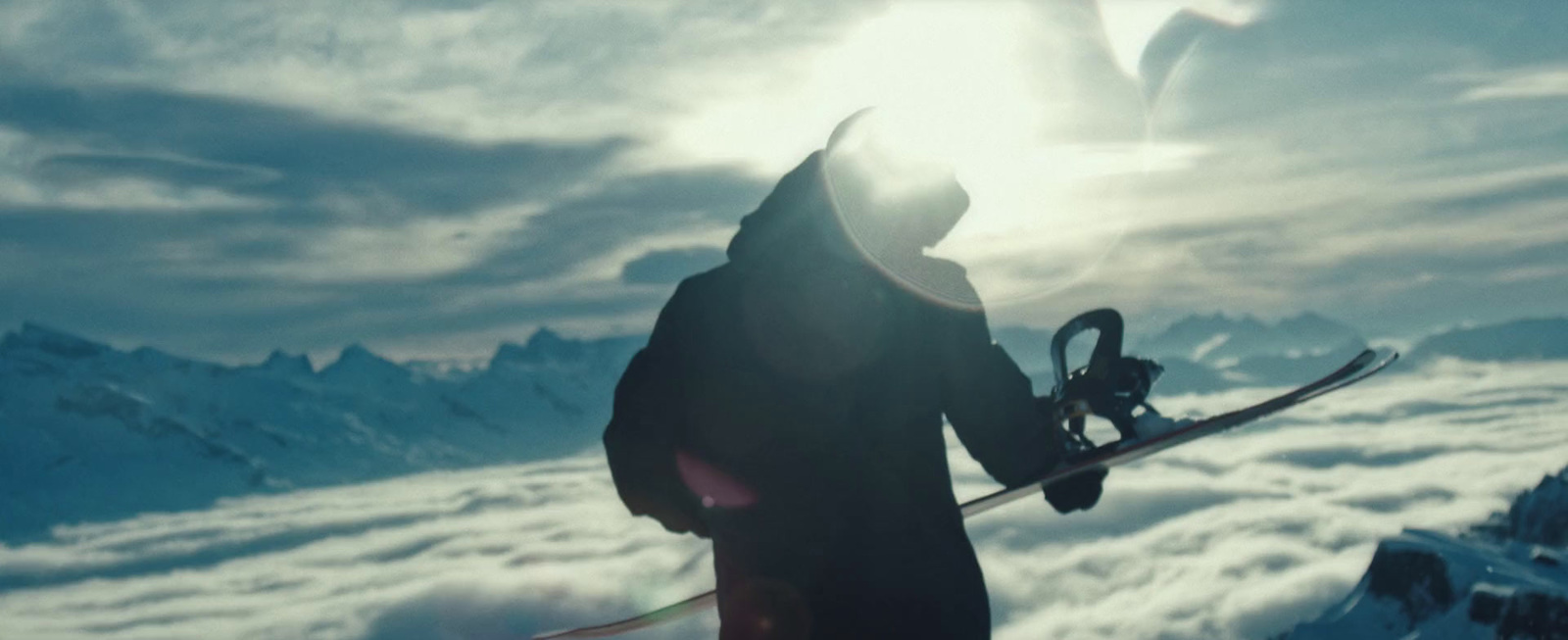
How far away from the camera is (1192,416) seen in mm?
4281

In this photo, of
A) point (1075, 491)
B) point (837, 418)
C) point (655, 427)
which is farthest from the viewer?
point (1075, 491)

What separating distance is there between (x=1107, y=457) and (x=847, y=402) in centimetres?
122

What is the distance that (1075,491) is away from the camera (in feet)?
11.3

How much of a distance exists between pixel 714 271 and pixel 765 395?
419 mm

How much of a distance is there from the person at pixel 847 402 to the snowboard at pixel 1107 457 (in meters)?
0.40

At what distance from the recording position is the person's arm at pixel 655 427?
3275 mm

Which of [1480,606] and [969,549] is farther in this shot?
[1480,606]

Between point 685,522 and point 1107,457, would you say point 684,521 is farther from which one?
point 1107,457

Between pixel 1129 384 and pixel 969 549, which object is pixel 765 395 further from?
pixel 1129 384

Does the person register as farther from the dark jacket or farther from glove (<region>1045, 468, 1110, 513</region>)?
glove (<region>1045, 468, 1110, 513</region>)

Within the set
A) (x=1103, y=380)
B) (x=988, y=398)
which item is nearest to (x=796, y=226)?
(x=988, y=398)

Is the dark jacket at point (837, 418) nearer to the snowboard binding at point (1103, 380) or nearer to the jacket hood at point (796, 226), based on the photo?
the jacket hood at point (796, 226)

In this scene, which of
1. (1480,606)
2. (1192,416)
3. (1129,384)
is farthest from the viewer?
(1480,606)

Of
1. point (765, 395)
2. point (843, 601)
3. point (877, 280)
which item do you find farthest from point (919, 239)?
point (843, 601)
